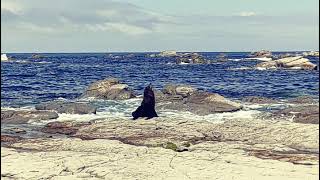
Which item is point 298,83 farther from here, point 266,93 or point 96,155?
point 96,155

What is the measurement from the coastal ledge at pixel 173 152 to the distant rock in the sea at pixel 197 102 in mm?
6852

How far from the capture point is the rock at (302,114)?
96.2 feet

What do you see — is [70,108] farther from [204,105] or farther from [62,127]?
[204,105]

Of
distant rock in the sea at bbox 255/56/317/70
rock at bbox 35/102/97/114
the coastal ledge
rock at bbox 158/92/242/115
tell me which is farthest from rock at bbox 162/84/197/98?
distant rock in the sea at bbox 255/56/317/70

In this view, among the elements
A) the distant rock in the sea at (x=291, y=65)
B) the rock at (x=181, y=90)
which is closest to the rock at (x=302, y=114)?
the rock at (x=181, y=90)

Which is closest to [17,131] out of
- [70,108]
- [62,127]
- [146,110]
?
[62,127]

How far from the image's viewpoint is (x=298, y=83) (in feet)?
→ 206

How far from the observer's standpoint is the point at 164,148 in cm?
2027

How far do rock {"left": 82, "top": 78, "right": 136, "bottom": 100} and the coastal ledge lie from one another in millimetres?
16326

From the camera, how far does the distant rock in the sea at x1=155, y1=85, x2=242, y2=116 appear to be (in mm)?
35094

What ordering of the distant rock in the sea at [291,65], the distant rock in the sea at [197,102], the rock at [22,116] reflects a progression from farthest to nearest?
the distant rock in the sea at [291,65] < the distant rock in the sea at [197,102] < the rock at [22,116]

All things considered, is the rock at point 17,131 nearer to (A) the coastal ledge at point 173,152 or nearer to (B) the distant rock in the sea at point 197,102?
(A) the coastal ledge at point 173,152

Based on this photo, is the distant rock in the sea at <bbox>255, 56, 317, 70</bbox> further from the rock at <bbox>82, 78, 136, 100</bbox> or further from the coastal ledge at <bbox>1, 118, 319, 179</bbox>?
the coastal ledge at <bbox>1, 118, 319, 179</bbox>

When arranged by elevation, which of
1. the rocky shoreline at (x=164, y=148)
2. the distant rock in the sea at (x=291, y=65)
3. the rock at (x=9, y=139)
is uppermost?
the rocky shoreline at (x=164, y=148)
